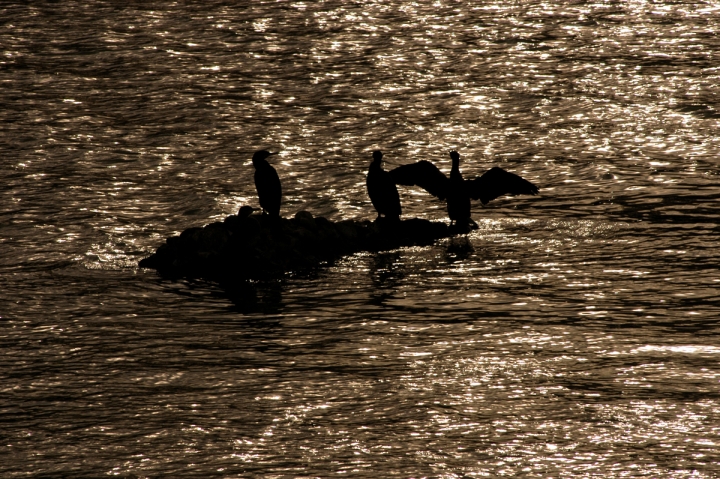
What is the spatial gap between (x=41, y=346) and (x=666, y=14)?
2689cm

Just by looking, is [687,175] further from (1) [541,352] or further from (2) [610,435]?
(2) [610,435]

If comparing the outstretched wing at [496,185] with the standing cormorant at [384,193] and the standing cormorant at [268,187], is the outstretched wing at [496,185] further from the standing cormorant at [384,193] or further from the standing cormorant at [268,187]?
the standing cormorant at [268,187]

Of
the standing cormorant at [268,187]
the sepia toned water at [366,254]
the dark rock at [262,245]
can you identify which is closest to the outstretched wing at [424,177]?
the dark rock at [262,245]

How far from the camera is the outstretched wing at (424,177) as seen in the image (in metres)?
20.1

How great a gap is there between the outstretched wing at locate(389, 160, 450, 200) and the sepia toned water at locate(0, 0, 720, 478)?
1.21m

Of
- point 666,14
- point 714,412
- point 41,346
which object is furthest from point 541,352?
point 666,14

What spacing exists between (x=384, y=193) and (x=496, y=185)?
2080 millimetres

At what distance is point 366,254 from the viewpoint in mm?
18938

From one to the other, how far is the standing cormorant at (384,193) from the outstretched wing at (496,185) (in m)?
1.34

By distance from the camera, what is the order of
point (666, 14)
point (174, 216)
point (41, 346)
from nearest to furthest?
point (41, 346) → point (174, 216) → point (666, 14)

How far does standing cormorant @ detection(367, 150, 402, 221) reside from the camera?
1948 cm

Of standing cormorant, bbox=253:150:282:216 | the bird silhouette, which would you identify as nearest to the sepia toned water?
the bird silhouette

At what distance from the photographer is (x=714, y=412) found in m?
11.6

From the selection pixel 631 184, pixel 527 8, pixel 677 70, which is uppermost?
pixel 527 8
